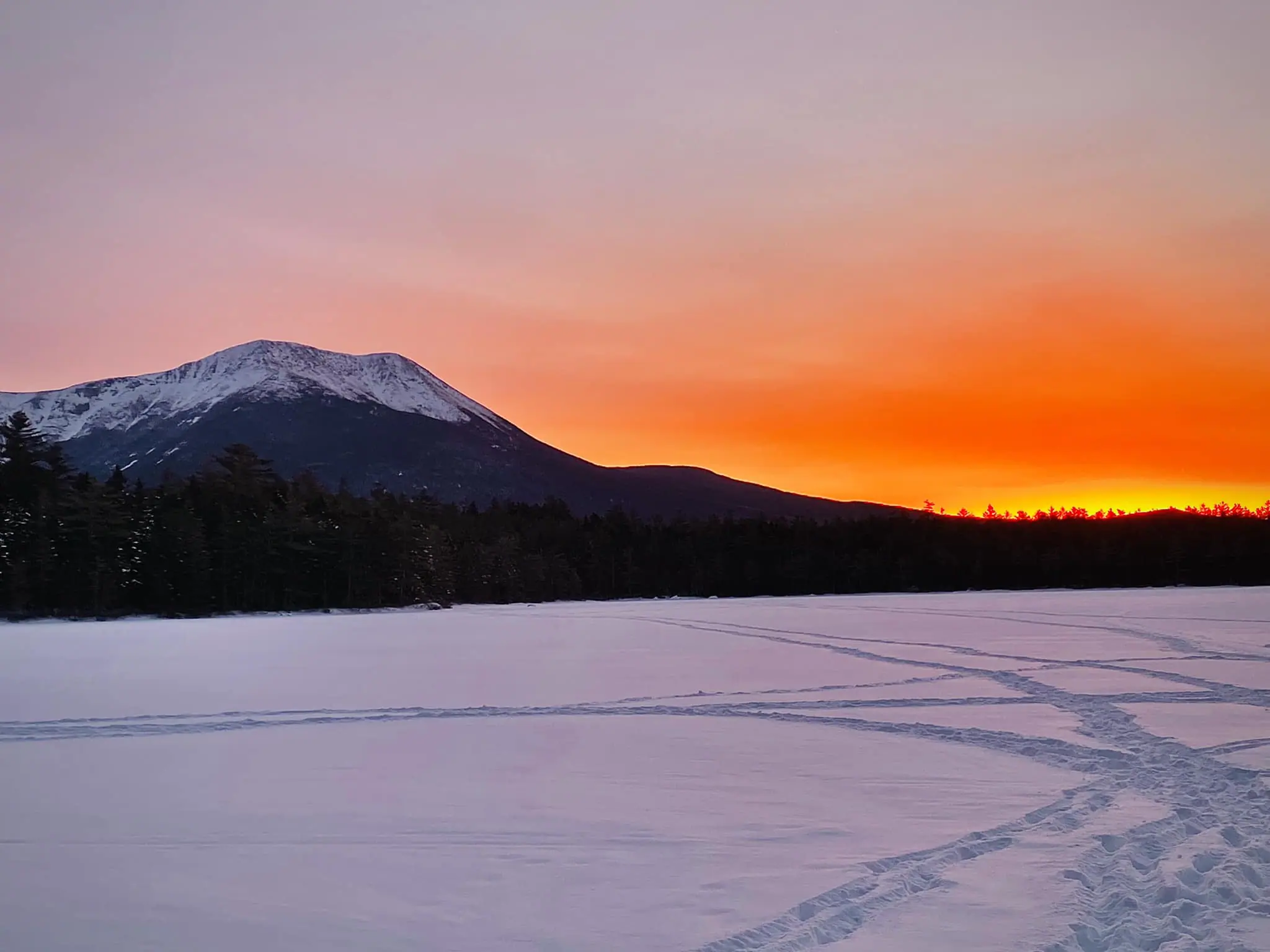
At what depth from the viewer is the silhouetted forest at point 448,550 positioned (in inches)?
2499

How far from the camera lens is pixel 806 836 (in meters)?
8.12

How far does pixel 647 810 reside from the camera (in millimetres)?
9156

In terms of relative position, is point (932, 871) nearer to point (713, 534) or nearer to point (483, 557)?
point (483, 557)

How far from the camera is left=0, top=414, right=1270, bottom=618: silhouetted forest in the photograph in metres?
63.5

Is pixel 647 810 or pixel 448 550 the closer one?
pixel 647 810

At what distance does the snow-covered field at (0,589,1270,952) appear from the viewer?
621 cm

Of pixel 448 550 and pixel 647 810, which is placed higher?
pixel 448 550

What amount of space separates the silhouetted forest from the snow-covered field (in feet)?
154

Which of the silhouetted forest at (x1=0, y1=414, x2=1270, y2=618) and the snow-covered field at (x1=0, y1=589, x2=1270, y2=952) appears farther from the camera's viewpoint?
the silhouetted forest at (x1=0, y1=414, x2=1270, y2=618)

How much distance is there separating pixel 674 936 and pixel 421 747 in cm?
736

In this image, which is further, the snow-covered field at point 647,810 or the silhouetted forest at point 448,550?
the silhouetted forest at point 448,550

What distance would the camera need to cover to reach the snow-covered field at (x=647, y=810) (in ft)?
20.4

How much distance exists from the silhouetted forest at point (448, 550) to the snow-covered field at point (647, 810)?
46979 millimetres

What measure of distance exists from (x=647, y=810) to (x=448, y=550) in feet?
261
